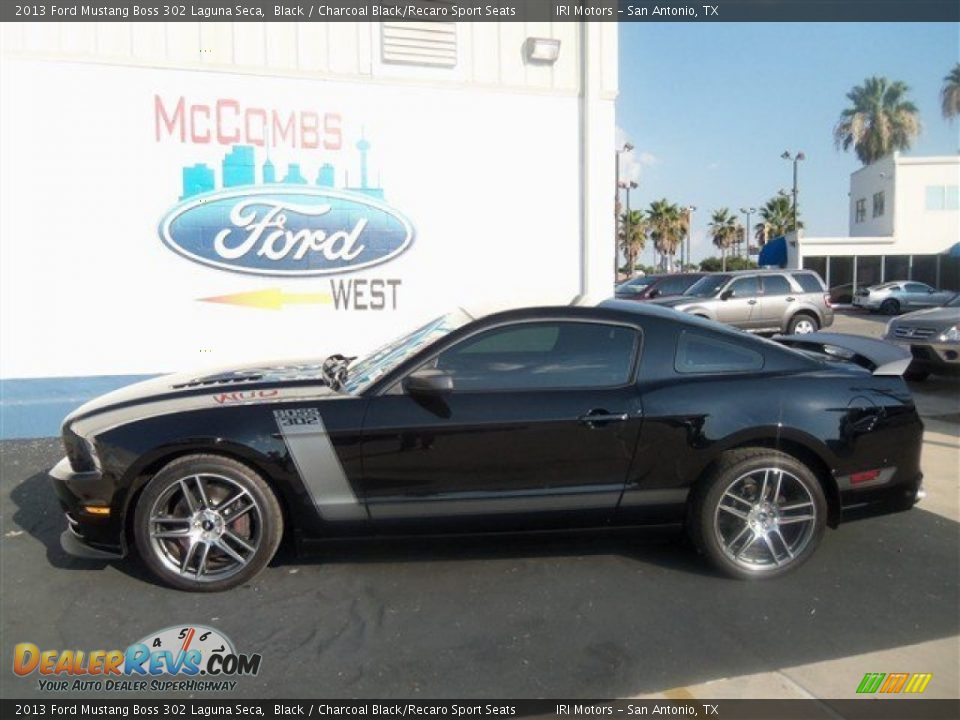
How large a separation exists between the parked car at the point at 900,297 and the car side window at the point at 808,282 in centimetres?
1184

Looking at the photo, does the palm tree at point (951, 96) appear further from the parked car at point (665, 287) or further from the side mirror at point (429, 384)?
the side mirror at point (429, 384)

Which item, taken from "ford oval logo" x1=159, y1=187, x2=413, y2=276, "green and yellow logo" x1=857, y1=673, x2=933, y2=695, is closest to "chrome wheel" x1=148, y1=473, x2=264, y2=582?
"green and yellow logo" x1=857, y1=673, x2=933, y2=695

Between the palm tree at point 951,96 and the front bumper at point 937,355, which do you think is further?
the palm tree at point 951,96

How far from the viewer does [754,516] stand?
3578 millimetres

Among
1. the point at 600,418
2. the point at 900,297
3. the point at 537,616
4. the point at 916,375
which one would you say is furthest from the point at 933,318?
the point at 900,297

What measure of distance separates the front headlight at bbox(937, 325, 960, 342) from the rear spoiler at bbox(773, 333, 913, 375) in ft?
16.8

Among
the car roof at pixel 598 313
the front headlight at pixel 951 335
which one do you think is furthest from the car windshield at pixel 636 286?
the car roof at pixel 598 313

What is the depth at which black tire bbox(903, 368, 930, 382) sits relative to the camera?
9312mm

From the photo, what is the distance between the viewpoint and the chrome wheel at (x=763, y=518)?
3572 mm

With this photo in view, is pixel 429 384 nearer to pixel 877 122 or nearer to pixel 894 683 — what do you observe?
pixel 894 683

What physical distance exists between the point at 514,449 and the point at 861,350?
2220 millimetres

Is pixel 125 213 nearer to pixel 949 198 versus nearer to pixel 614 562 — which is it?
pixel 614 562

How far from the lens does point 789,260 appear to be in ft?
101

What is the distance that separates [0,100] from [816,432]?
278 inches
